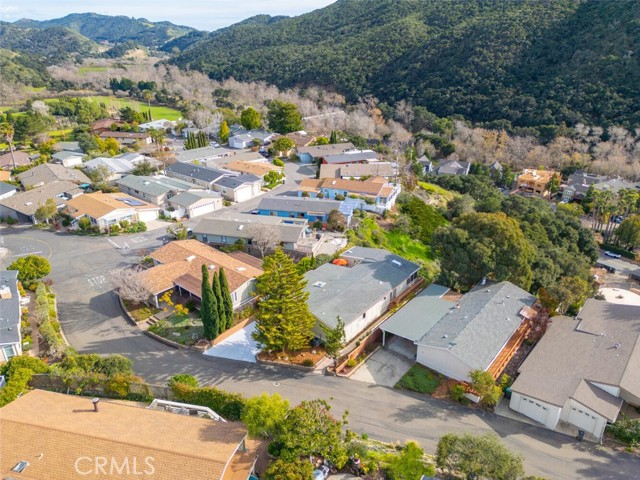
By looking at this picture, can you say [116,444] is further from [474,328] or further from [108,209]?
[108,209]

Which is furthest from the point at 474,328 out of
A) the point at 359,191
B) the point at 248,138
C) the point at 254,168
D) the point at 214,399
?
the point at 248,138

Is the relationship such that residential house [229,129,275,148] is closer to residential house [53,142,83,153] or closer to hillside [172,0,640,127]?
residential house [53,142,83,153]

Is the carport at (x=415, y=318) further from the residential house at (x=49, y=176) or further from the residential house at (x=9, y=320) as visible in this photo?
the residential house at (x=49, y=176)

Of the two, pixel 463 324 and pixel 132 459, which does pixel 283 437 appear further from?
pixel 463 324

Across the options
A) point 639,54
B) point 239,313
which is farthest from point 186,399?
point 639,54

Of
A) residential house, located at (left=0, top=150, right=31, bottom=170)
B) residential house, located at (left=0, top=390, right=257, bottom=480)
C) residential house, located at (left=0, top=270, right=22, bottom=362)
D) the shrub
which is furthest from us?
residential house, located at (left=0, top=150, right=31, bottom=170)

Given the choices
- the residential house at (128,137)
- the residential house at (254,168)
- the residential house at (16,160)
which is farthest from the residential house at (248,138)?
the residential house at (16,160)

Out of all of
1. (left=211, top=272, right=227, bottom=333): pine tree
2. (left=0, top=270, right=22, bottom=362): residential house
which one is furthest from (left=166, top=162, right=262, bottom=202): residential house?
(left=211, top=272, right=227, bottom=333): pine tree
